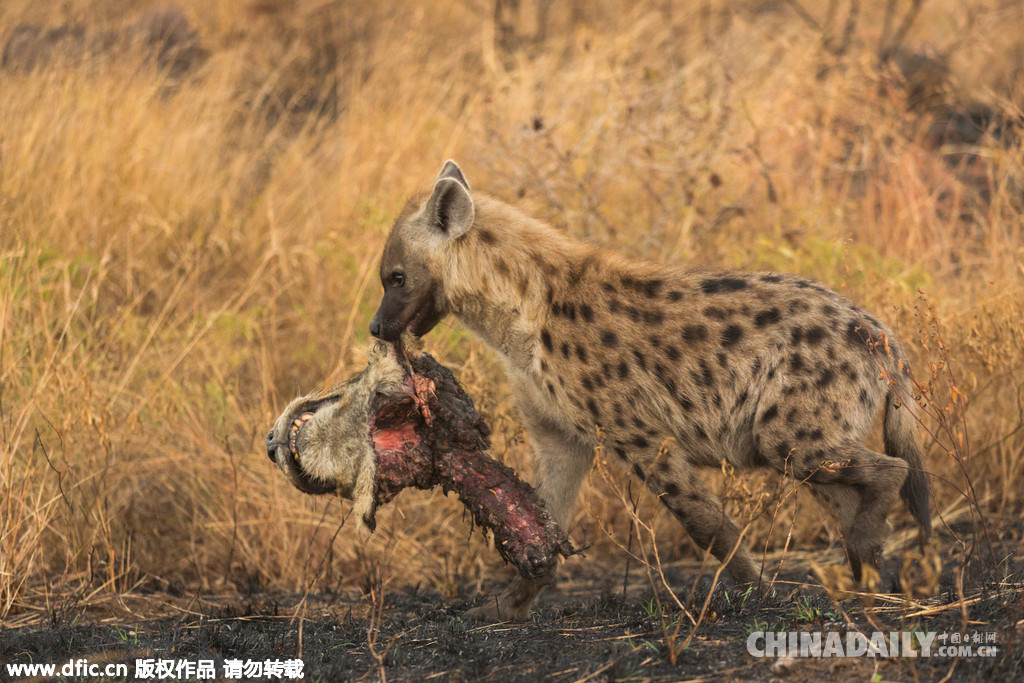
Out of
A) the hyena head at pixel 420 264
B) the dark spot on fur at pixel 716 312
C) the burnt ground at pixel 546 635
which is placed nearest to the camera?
the burnt ground at pixel 546 635

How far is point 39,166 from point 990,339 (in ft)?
17.9

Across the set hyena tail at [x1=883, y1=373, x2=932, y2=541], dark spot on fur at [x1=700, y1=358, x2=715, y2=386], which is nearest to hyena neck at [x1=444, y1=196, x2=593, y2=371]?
dark spot on fur at [x1=700, y1=358, x2=715, y2=386]

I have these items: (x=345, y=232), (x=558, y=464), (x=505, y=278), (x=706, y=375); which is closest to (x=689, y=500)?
(x=706, y=375)

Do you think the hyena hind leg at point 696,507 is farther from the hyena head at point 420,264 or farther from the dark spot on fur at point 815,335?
the hyena head at point 420,264

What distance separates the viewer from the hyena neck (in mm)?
4086

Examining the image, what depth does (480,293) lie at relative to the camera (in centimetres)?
414

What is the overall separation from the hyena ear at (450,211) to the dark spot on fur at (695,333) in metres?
0.94

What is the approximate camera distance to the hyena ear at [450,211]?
4.08m

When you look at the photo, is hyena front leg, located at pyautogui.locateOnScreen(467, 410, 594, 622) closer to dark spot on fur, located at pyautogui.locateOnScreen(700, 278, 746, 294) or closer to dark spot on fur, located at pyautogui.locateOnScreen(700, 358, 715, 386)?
dark spot on fur, located at pyautogui.locateOnScreen(700, 358, 715, 386)

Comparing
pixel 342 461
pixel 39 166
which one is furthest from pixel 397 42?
pixel 342 461

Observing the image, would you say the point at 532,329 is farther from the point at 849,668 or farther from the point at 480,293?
the point at 849,668

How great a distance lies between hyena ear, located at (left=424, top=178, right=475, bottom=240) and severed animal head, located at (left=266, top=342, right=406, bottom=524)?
0.77 meters

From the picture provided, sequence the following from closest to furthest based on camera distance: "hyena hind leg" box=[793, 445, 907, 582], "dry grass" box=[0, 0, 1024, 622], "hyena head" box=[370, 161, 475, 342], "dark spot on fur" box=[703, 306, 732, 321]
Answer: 1. "hyena hind leg" box=[793, 445, 907, 582]
2. "dark spot on fur" box=[703, 306, 732, 321]
3. "hyena head" box=[370, 161, 475, 342]
4. "dry grass" box=[0, 0, 1024, 622]

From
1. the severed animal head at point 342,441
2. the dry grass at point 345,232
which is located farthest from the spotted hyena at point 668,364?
the severed animal head at point 342,441
